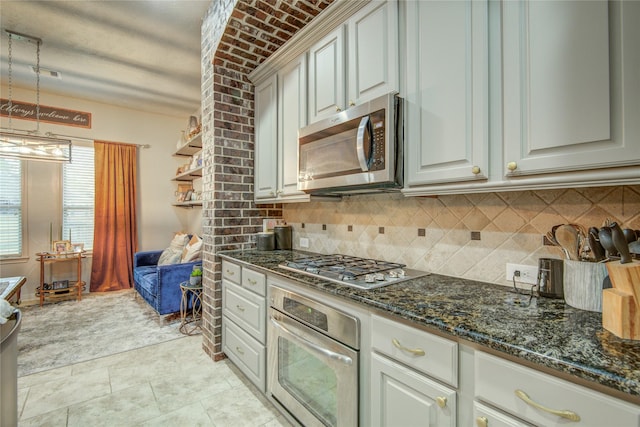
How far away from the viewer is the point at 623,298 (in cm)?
80

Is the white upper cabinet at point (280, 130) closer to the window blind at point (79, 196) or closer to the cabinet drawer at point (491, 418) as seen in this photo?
the cabinet drawer at point (491, 418)

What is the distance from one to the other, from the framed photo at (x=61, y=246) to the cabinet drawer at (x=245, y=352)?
3449mm

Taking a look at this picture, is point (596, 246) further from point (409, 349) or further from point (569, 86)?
point (409, 349)

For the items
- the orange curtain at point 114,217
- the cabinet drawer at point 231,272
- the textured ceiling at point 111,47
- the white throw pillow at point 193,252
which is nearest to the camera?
the cabinet drawer at point 231,272

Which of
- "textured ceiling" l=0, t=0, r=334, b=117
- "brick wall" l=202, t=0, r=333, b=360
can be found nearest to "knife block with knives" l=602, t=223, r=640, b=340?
"textured ceiling" l=0, t=0, r=334, b=117

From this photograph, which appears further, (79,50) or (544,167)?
(79,50)

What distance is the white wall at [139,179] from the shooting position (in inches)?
168

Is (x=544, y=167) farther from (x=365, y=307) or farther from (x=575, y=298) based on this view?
(x=365, y=307)

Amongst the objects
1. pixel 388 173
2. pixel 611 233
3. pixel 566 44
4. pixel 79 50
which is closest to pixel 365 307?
pixel 388 173

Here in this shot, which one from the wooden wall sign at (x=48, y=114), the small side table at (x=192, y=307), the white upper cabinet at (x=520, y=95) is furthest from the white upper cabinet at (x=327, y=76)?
the wooden wall sign at (x=48, y=114)

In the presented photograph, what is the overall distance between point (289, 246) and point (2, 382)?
6.12 feet

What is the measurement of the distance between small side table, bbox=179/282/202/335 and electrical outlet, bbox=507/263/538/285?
2885 millimetres

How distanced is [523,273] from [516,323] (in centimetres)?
49

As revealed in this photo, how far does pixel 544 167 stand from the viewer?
1.04 meters
